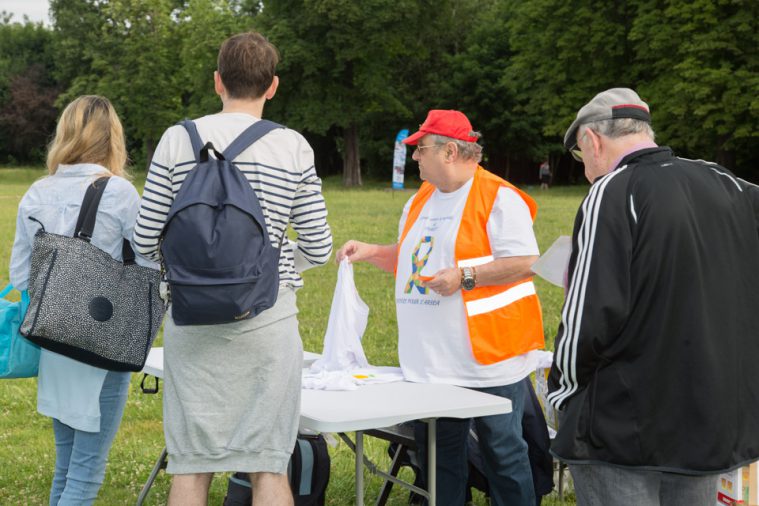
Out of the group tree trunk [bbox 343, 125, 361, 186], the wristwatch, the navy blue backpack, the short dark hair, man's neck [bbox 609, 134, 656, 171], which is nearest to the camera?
man's neck [bbox 609, 134, 656, 171]

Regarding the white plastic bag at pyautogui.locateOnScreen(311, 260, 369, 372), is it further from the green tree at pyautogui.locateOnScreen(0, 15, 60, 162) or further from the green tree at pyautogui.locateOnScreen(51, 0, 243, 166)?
the green tree at pyautogui.locateOnScreen(0, 15, 60, 162)

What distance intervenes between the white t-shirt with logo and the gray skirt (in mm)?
1144

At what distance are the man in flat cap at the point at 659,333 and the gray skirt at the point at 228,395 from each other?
929 mm

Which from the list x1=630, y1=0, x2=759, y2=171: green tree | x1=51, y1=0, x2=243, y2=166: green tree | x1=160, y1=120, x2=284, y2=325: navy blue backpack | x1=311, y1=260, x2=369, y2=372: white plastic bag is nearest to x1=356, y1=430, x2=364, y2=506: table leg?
x1=311, y1=260, x2=369, y2=372: white plastic bag

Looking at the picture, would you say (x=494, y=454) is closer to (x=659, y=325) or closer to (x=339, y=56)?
(x=659, y=325)

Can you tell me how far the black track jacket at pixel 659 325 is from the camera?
7.94 ft

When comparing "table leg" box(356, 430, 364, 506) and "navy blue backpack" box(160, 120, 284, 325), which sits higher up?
"navy blue backpack" box(160, 120, 284, 325)

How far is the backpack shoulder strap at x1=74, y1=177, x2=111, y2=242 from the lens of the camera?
359 centimetres

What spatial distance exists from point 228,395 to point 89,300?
0.95m

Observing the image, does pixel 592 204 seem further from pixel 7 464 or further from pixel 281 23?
pixel 281 23

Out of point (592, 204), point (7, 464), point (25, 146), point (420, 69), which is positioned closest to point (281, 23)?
point (420, 69)

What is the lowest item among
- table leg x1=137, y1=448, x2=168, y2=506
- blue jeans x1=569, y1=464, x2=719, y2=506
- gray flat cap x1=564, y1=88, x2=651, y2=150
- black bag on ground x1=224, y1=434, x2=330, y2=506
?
table leg x1=137, y1=448, x2=168, y2=506

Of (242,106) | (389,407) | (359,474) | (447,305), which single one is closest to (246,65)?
(242,106)

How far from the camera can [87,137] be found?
373cm
